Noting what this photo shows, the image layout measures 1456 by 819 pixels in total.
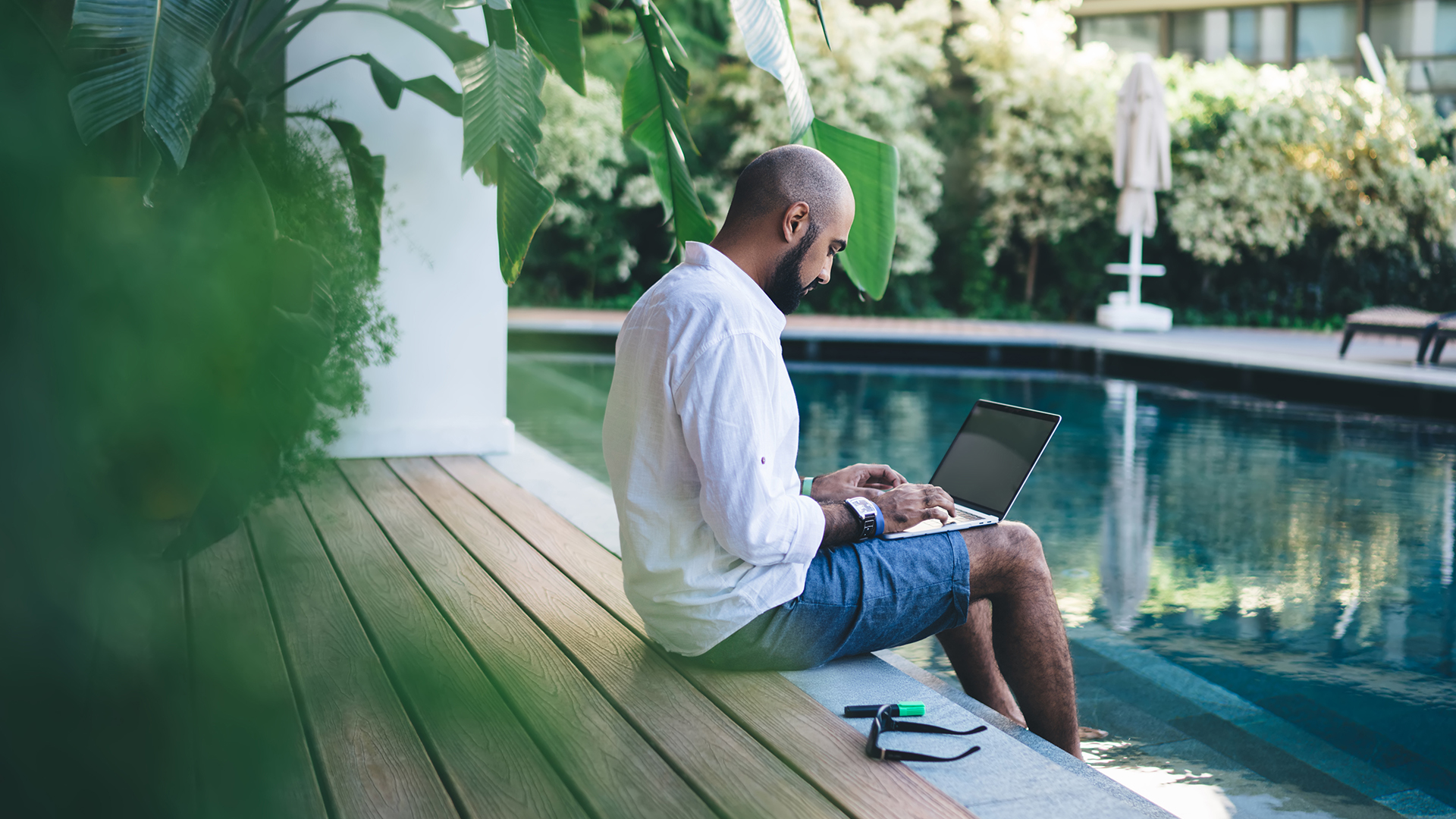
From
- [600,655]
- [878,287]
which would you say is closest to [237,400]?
[600,655]

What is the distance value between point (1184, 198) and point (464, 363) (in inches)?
461

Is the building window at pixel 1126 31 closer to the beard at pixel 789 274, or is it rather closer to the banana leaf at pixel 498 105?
the banana leaf at pixel 498 105

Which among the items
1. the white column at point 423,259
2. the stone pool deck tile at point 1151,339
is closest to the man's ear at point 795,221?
the white column at point 423,259

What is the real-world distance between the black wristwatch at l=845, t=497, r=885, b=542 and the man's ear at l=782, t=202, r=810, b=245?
48 cm

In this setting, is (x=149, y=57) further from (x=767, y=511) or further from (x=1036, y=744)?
(x=1036, y=744)

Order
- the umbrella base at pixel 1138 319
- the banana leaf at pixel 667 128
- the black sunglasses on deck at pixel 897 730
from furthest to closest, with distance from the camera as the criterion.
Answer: the umbrella base at pixel 1138 319 → the banana leaf at pixel 667 128 → the black sunglasses on deck at pixel 897 730

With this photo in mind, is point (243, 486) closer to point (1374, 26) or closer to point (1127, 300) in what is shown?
point (1127, 300)

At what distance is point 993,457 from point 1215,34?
17.8 m

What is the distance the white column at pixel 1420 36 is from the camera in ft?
53.9

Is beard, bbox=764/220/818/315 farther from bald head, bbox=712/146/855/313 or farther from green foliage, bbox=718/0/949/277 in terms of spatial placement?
green foliage, bbox=718/0/949/277

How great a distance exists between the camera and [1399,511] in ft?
18.0

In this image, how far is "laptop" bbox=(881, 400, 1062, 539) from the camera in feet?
7.59

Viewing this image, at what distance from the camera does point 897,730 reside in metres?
1.94

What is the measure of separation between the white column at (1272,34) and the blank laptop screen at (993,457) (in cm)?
1741
